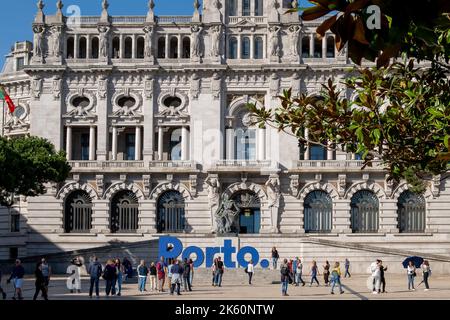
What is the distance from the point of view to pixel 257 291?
4519 cm

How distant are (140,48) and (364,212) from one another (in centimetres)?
2216

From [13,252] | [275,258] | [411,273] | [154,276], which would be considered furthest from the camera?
[13,252]

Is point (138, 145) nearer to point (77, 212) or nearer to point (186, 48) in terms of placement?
point (77, 212)

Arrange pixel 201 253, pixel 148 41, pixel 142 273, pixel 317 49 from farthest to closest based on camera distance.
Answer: pixel 317 49
pixel 148 41
pixel 201 253
pixel 142 273

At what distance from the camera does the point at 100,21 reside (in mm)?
70000

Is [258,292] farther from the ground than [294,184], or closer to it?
closer to it

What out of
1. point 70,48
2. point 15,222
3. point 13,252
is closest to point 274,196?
point 70,48

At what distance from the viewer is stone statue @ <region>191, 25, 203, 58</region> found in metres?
69.4

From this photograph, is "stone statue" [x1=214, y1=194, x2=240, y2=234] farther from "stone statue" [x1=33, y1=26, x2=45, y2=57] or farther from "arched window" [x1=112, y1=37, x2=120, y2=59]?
"stone statue" [x1=33, y1=26, x2=45, y2=57]

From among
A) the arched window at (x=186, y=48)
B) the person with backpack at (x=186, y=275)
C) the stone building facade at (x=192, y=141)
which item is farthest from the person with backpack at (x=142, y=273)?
the arched window at (x=186, y=48)
